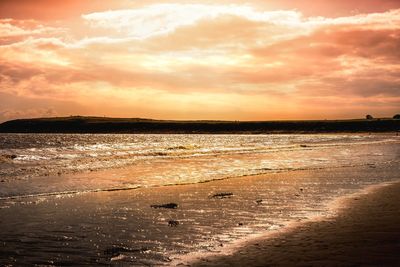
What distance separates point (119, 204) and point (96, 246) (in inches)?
226

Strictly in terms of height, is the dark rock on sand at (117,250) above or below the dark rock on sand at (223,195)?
above

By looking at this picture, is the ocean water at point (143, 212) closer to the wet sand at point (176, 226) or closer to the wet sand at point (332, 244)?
the wet sand at point (176, 226)

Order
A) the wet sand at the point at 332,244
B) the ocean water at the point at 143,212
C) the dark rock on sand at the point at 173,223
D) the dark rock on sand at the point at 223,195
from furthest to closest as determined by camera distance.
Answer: the dark rock on sand at the point at 223,195, the dark rock on sand at the point at 173,223, the ocean water at the point at 143,212, the wet sand at the point at 332,244

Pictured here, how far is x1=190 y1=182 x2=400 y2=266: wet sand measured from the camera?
875 cm

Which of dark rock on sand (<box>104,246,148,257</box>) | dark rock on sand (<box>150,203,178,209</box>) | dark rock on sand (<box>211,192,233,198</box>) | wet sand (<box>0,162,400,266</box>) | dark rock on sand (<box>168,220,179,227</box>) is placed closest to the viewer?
wet sand (<box>0,162,400,266</box>)

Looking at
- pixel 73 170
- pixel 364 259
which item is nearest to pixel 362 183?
pixel 364 259

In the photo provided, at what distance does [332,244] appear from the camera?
995 cm

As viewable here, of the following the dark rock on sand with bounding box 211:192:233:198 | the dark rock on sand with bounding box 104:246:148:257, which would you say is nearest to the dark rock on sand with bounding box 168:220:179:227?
the dark rock on sand with bounding box 104:246:148:257

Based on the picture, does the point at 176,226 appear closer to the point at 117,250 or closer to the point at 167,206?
the point at 117,250

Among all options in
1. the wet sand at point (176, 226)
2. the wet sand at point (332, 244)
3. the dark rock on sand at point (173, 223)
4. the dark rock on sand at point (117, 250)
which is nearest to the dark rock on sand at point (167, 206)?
the wet sand at point (176, 226)

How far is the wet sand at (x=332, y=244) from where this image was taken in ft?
28.7

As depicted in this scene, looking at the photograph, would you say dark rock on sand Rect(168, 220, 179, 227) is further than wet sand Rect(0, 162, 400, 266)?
Yes

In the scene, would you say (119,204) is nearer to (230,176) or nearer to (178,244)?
(178,244)

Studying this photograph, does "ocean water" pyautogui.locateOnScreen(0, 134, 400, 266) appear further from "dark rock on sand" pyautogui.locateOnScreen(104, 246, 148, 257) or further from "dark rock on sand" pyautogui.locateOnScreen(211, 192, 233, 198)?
"dark rock on sand" pyautogui.locateOnScreen(211, 192, 233, 198)
